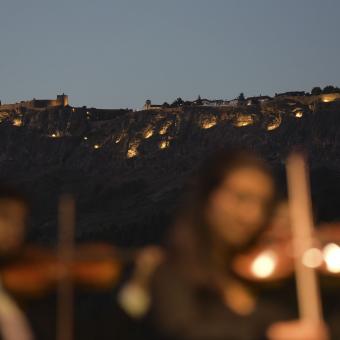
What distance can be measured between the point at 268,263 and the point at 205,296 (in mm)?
577

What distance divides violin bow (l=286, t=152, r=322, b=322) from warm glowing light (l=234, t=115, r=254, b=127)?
148m

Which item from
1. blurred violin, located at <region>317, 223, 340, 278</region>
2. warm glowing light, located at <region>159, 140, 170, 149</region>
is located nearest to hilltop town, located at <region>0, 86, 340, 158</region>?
warm glowing light, located at <region>159, 140, 170, 149</region>

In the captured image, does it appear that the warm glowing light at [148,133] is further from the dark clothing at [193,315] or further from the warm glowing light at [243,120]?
the dark clothing at [193,315]

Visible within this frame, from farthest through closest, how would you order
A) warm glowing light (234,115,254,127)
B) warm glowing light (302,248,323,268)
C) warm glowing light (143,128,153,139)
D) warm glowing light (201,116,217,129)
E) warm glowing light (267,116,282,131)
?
warm glowing light (143,128,153,139)
warm glowing light (201,116,217,129)
warm glowing light (234,115,254,127)
warm glowing light (267,116,282,131)
warm glowing light (302,248,323,268)

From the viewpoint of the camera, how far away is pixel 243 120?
15300 cm

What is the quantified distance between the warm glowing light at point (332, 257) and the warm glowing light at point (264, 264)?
406 millimetres

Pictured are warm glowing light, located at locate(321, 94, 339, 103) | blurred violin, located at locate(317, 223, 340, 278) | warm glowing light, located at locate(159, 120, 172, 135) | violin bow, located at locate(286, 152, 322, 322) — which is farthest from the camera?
warm glowing light, located at locate(159, 120, 172, 135)

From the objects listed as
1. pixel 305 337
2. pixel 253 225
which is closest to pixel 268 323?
pixel 305 337

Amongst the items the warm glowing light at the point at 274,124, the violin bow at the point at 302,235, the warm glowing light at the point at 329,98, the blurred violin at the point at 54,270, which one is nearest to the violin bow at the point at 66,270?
the blurred violin at the point at 54,270

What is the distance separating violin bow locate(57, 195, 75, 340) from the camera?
4195 millimetres

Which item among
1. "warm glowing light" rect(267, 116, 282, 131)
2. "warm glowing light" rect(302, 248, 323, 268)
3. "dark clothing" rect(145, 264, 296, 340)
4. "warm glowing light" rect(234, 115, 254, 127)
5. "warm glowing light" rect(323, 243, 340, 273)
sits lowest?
"dark clothing" rect(145, 264, 296, 340)

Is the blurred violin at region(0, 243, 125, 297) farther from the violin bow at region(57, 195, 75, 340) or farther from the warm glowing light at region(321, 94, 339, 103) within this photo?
the warm glowing light at region(321, 94, 339, 103)

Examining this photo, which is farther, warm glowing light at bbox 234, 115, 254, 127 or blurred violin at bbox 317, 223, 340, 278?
warm glowing light at bbox 234, 115, 254, 127

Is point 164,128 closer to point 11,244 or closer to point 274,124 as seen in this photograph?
point 274,124
